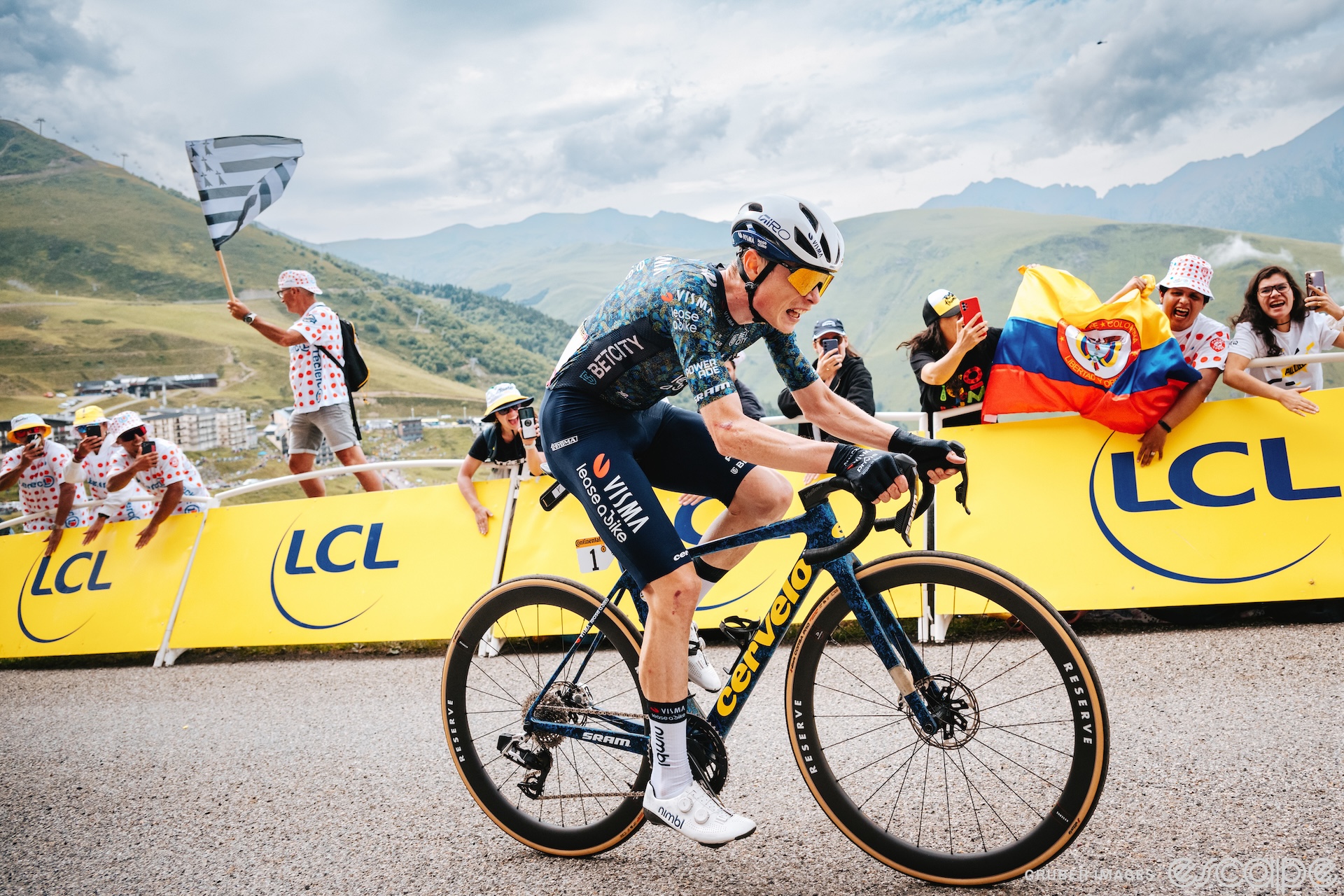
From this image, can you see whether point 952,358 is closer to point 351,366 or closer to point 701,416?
point 701,416

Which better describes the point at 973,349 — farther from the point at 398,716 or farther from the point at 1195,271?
the point at 398,716

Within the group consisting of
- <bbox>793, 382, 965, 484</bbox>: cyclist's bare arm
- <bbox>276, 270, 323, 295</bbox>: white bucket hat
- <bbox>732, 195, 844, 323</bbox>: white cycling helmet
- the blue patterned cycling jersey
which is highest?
<bbox>276, 270, 323, 295</bbox>: white bucket hat

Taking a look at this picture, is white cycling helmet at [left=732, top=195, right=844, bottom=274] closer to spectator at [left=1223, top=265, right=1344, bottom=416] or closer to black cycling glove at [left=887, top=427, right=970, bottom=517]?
black cycling glove at [left=887, top=427, right=970, bottom=517]

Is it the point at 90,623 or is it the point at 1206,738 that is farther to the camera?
the point at 90,623

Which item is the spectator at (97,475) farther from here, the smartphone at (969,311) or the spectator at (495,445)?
the smartphone at (969,311)

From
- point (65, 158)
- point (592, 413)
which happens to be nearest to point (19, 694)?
point (592, 413)

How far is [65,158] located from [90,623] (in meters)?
135

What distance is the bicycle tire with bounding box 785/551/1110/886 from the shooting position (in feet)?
7.32

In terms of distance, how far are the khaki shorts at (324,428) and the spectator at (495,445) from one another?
75.1 inches

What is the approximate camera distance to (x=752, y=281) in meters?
2.58

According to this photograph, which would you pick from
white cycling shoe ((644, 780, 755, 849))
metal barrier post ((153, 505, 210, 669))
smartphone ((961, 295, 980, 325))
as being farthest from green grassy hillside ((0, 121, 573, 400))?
white cycling shoe ((644, 780, 755, 849))

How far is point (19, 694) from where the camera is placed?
642cm

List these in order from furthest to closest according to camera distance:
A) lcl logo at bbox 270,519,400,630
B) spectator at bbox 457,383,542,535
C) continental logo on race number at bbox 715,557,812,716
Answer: lcl logo at bbox 270,519,400,630, spectator at bbox 457,383,542,535, continental logo on race number at bbox 715,557,812,716

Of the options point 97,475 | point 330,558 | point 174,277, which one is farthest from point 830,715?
point 174,277
